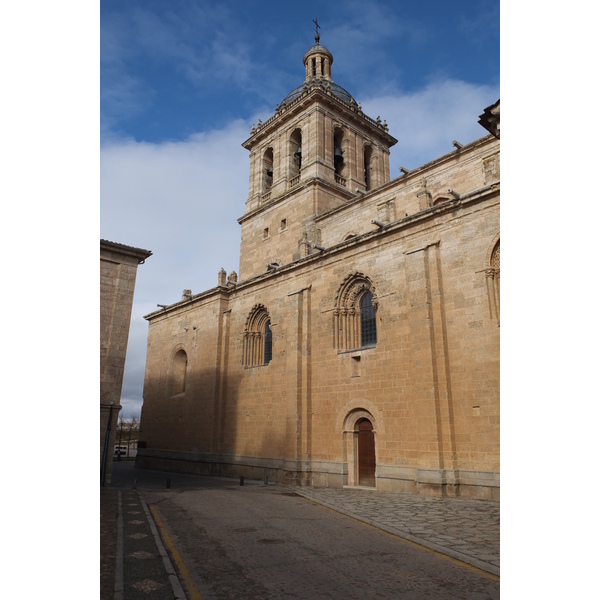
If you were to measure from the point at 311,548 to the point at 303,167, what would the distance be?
23.4m

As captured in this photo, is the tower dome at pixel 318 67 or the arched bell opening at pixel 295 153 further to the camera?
the tower dome at pixel 318 67

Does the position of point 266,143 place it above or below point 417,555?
above

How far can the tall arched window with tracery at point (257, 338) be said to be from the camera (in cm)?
2143

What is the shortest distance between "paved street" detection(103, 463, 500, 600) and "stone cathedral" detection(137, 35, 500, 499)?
108 inches

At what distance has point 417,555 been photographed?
673cm

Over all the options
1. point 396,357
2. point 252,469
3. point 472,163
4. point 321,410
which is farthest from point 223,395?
point 472,163

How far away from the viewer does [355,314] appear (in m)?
17.4

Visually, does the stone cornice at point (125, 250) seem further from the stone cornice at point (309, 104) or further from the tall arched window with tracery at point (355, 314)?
the stone cornice at point (309, 104)

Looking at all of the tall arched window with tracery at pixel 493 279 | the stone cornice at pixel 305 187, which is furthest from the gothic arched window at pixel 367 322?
the stone cornice at pixel 305 187

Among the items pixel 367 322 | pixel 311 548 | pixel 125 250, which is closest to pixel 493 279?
pixel 367 322

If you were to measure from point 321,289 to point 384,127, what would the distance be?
18.1 metres

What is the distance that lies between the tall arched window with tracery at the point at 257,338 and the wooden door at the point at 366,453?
6822 mm

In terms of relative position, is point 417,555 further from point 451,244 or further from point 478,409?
point 451,244

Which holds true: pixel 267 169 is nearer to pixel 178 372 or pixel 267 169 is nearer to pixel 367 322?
pixel 178 372
